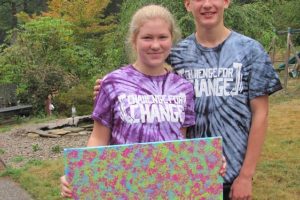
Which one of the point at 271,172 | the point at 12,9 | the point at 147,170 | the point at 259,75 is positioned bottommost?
the point at 271,172

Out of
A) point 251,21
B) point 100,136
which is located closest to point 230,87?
point 100,136

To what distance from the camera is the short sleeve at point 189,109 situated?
2080mm

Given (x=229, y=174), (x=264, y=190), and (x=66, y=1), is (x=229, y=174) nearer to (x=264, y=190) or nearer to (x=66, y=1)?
(x=264, y=190)

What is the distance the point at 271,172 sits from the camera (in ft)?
19.1

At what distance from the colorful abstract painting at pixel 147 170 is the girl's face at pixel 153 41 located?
39 cm

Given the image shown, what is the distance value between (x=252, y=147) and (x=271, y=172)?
388cm

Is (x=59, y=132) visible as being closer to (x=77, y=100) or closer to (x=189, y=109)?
(x=77, y=100)

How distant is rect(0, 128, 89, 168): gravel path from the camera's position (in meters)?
7.61

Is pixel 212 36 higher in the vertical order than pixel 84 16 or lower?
lower

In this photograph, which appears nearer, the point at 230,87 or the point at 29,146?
the point at 230,87

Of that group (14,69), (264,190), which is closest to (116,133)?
(264,190)

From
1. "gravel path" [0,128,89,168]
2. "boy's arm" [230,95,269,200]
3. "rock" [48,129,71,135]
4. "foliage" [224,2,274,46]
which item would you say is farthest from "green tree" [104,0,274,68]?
"boy's arm" [230,95,269,200]

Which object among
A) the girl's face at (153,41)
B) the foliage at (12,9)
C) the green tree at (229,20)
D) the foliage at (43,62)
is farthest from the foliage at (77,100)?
the foliage at (12,9)

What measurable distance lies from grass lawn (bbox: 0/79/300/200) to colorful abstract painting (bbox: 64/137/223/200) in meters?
3.23
